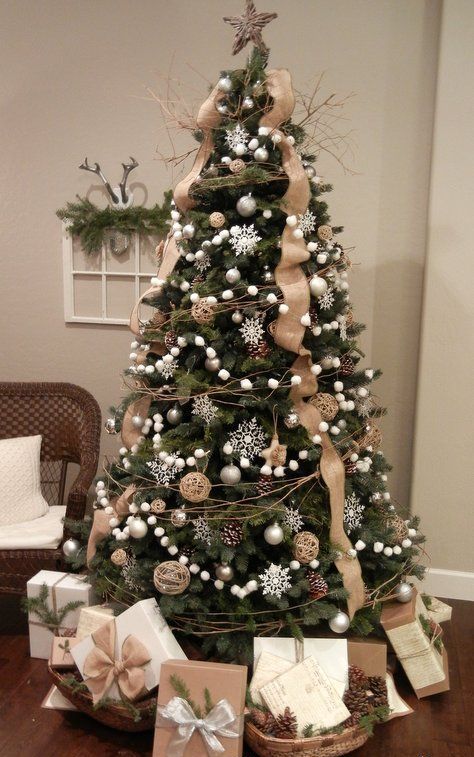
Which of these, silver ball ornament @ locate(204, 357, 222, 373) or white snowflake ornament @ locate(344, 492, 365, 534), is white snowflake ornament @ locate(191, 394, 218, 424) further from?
white snowflake ornament @ locate(344, 492, 365, 534)

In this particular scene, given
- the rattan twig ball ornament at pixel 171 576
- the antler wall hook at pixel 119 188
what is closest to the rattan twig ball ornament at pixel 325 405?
the rattan twig ball ornament at pixel 171 576

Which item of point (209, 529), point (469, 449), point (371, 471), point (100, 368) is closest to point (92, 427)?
point (100, 368)

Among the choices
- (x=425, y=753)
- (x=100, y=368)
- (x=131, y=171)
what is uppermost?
(x=131, y=171)

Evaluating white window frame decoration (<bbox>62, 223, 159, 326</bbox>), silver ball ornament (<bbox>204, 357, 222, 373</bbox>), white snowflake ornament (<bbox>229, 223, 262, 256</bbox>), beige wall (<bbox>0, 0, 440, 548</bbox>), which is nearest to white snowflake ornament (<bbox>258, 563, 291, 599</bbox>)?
silver ball ornament (<bbox>204, 357, 222, 373</bbox>)

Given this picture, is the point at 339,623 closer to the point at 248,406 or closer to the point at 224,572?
the point at 224,572

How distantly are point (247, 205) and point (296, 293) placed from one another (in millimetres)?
310

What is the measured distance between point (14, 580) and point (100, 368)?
3.67 ft

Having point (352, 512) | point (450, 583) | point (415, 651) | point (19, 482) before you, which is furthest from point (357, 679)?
point (19, 482)

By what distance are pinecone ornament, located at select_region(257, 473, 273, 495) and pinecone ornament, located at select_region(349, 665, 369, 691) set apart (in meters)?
0.63

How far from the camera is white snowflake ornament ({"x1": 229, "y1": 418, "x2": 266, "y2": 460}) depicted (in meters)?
1.98

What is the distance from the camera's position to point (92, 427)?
8.82 feet

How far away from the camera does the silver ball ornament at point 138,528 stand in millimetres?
1997

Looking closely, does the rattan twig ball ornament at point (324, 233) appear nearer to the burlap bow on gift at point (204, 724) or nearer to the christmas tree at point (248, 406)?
the christmas tree at point (248, 406)

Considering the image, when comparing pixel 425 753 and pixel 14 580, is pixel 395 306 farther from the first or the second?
pixel 14 580
